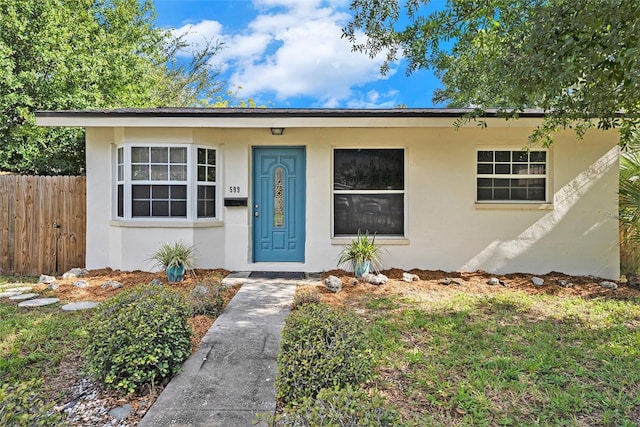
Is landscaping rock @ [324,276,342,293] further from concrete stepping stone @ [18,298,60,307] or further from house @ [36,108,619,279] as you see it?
concrete stepping stone @ [18,298,60,307]

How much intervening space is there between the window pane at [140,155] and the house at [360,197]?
0.06 feet

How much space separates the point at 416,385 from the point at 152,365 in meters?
2.19

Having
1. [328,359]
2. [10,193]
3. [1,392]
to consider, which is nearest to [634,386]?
[328,359]

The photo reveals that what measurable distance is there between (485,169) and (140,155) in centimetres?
665

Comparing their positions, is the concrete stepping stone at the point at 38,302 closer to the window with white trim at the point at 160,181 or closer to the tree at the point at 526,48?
the window with white trim at the point at 160,181

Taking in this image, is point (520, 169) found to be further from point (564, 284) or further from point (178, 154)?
point (178, 154)

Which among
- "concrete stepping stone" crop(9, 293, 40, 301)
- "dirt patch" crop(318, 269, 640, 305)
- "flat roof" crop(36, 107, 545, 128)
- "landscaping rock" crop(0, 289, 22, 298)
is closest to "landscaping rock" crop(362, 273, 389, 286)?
"dirt patch" crop(318, 269, 640, 305)

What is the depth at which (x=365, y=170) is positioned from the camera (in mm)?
7332

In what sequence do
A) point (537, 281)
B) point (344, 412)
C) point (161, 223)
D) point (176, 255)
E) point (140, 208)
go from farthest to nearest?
1. point (140, 208)
2. point (161, 223)
3. point (537, 281)
4. point (176, 255)
5. point (344, 412)

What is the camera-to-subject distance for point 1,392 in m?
1.90

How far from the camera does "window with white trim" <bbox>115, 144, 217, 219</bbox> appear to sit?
22.6 feet

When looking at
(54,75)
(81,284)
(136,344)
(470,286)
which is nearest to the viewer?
(136,344)

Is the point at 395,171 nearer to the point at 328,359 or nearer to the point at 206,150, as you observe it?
the point at 206,150

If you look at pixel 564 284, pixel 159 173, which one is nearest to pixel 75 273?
pixel 159 173
